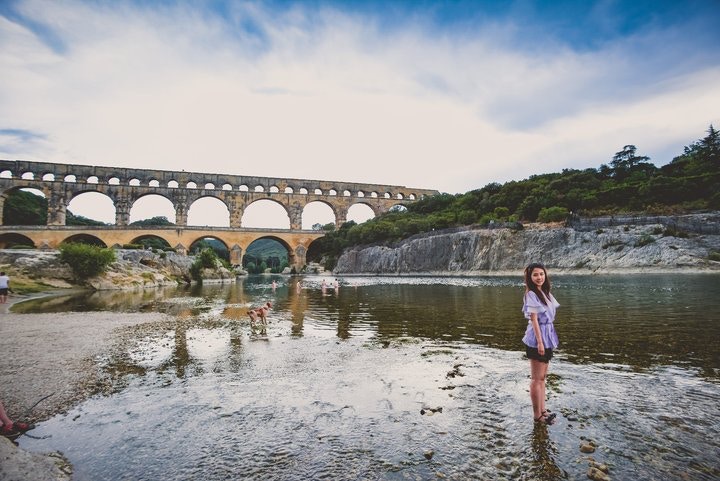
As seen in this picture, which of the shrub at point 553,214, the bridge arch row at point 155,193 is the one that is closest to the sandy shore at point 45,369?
the shrub at point 553,214

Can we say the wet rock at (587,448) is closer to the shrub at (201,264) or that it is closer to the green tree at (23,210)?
the shrub at (201,264)

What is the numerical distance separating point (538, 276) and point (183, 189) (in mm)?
67969

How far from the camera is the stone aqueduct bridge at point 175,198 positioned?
54594 millimetres

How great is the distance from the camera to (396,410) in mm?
4371

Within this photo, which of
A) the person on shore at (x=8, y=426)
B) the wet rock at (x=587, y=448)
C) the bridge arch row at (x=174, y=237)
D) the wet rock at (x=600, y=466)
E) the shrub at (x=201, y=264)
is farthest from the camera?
the bridge arch row at (x=174, y=237)

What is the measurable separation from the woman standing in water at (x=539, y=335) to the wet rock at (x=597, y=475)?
898mm

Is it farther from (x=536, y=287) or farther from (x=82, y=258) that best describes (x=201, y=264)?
(x=536, y=287)

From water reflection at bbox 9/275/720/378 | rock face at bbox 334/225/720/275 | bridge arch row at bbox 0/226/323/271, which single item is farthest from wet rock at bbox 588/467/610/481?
bridge arch row at bbox 0/226/323/271

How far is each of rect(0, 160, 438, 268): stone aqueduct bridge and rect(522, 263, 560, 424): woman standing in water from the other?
5885cm

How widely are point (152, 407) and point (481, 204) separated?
58966mm

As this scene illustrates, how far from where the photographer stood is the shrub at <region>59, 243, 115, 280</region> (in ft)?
78.8

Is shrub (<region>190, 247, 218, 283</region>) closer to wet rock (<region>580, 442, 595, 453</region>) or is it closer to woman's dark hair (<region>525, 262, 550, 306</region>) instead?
woman's dark hair (<region>525, 262, 550, 306</region>)

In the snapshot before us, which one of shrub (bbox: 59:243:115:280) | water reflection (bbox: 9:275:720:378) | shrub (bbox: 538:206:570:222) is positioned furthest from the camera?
shrub (bbox: 538:206:570:222)

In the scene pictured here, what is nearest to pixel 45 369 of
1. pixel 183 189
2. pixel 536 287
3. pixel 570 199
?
pixel 536 287
